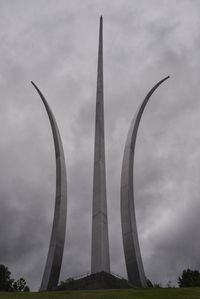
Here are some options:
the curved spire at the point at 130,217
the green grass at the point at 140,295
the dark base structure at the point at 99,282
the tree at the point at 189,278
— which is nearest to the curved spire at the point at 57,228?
the dark base structure at the point at 99,282

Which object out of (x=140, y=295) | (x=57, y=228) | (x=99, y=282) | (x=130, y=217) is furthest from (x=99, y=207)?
(x=140, y=295)

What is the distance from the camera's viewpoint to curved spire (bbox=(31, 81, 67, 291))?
27.2 m

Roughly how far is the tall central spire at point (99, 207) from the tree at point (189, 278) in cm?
2892

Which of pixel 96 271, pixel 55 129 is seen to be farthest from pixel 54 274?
pixel 55 129

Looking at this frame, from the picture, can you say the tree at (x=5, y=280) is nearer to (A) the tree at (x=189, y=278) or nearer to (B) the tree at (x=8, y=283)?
(B) the tree at (x=8, y=283)

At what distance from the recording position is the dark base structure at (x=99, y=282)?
2486 cm

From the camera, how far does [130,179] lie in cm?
2911

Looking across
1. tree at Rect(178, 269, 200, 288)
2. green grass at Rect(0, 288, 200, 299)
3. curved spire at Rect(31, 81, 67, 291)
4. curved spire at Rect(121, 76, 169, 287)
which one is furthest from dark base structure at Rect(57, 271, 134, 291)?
tree at Rect(178, 269, 200, 288)

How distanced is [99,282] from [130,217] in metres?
4.60

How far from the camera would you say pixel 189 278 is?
183 ft

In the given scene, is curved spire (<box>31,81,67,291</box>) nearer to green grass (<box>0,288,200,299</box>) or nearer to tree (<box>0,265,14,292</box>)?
green grass (<box>0,288,200,299</box>)

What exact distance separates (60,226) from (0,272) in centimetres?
3365

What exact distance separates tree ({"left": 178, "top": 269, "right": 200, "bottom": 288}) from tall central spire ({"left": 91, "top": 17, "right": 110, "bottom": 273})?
28.9m

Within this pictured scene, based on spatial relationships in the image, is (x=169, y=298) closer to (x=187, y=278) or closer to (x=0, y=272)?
(x=187, y=278)
